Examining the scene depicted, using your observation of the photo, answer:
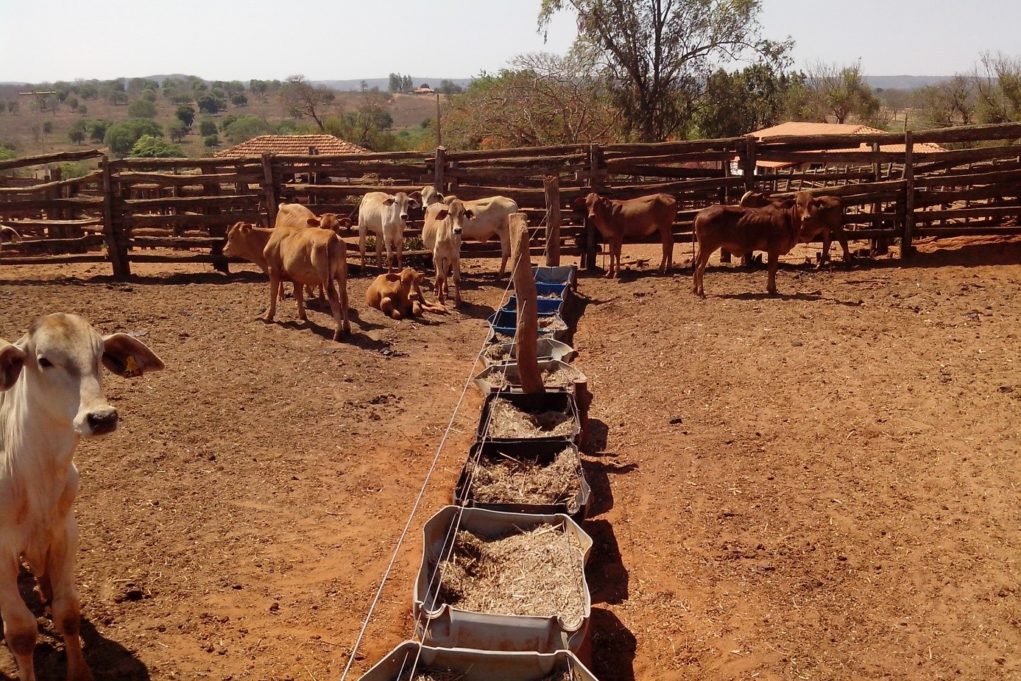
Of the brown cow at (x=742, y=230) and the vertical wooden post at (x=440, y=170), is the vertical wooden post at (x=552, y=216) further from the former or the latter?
the vertical wooden post at (x=440, y=170)

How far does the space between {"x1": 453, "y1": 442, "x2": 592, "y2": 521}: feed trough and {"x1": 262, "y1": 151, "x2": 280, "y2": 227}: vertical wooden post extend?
36.2 feet

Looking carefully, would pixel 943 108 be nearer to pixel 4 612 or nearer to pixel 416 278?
pixel 416 278

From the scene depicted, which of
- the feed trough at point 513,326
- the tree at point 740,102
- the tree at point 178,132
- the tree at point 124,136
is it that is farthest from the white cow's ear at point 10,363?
the tree at point 178,132

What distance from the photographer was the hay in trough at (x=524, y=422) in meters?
7.16

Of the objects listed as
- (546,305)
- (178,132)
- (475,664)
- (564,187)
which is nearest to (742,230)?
(546,305)

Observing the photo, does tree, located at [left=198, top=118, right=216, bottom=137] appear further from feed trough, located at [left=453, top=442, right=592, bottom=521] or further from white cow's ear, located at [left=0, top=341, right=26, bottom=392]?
white cow's ear, located at [left=0, top=341, right=26, bottom=392]

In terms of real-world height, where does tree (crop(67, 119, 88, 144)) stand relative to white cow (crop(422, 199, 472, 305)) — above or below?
above

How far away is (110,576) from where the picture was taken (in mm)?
5465

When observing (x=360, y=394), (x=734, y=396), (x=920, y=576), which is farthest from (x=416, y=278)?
(x=920, y=576)

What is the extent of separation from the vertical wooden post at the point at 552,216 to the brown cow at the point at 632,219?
2967 millimetres

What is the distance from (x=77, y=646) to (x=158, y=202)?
43.8 feet

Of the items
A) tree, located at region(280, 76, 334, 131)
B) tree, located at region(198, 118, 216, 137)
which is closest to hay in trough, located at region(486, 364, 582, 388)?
tree, located at region(280, 76, 334, 131)

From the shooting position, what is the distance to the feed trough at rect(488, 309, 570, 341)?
34.4ft

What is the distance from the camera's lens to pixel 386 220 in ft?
49.8
